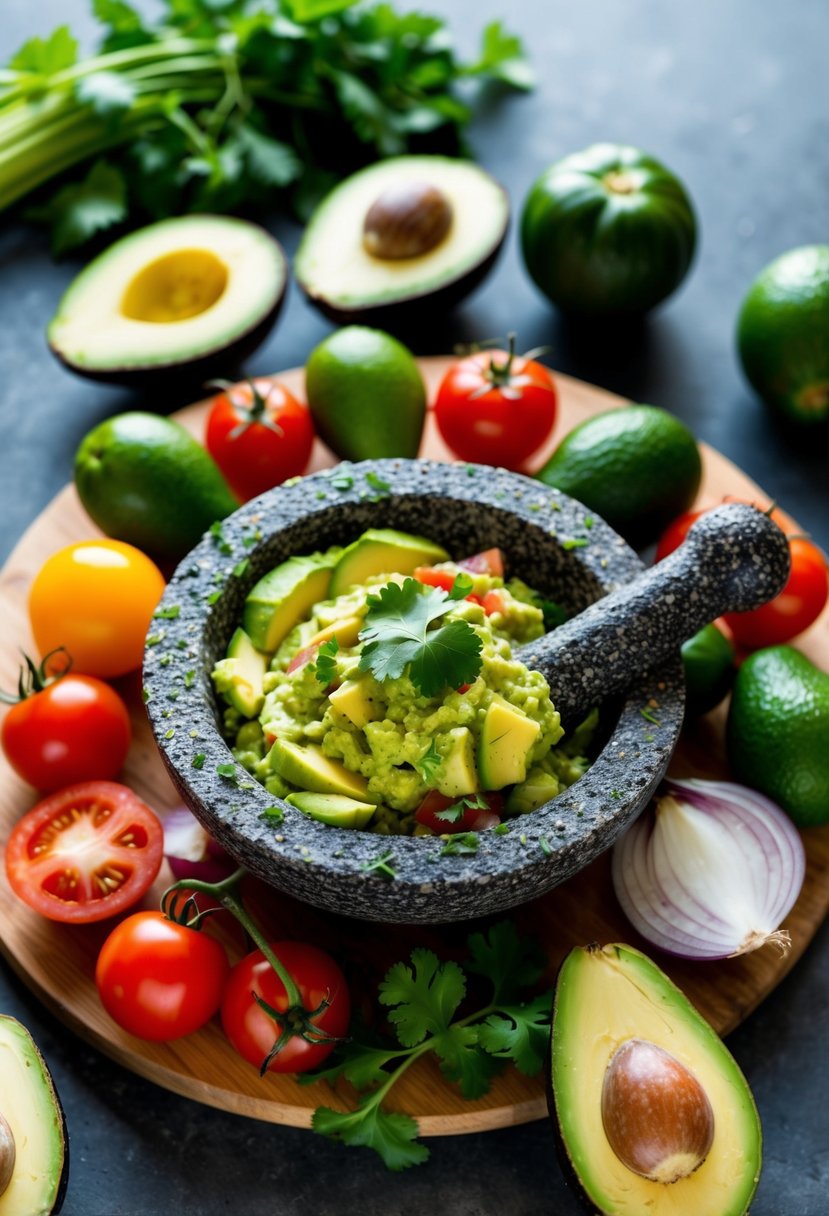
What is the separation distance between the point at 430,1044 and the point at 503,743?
474 mm

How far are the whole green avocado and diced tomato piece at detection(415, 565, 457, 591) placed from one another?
1.72ft

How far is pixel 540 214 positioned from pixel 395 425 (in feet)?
2.14

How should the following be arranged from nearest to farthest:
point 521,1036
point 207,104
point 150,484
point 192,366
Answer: point 521,1036 → point 150,484 → point 192,366 → point 207,104

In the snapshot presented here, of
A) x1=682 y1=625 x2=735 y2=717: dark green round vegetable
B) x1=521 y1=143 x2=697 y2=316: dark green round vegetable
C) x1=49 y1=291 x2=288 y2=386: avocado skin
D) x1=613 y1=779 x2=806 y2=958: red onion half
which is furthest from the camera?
x1=521 y1=143 x2=697 y2=316: dark green round vegetable

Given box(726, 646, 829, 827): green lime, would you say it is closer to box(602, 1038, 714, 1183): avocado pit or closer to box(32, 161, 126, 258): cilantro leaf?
box(602, 1038, 714, 1183): avocado pit

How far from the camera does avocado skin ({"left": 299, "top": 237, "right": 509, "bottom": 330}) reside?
279cm

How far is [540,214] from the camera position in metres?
2.84

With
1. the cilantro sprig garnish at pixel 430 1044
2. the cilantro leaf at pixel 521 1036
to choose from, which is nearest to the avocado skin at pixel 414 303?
the cilantro sprig garnish at pixel 430 1044

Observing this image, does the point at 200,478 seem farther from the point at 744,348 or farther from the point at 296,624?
the point at 744,348

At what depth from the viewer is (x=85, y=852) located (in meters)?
2.11

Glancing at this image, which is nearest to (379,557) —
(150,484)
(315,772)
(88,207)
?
(315,772)

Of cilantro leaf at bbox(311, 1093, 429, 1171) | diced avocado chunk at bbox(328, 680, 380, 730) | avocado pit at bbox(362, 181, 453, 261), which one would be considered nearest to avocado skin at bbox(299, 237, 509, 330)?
avocado pit at bbox(362, 181, 453, 261)

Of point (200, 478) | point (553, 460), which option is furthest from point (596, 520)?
point (200, 478)

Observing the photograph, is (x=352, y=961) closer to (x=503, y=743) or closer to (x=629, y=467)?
(x=503, y=743)
